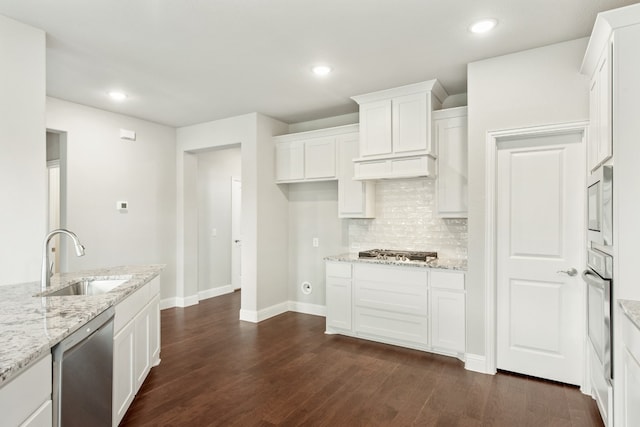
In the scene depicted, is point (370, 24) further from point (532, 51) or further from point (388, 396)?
point (388, 396)

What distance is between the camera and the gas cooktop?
390cm

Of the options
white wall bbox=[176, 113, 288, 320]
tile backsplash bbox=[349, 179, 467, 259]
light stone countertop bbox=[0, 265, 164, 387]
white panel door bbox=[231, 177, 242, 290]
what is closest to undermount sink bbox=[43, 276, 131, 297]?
light stone countertop bbox=[0, 265, 164, 387]

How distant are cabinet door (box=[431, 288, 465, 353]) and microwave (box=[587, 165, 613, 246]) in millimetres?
1233

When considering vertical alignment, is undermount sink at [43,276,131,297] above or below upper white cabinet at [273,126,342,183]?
below

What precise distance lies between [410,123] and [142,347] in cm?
324

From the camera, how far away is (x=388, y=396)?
9.16 feet

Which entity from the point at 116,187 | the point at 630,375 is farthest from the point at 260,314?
the point at 630,375

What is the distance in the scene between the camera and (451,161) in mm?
3771

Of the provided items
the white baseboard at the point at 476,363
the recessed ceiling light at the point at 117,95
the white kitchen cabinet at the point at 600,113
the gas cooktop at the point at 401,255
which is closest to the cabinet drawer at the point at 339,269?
the gas cooktop at the point at 401,255

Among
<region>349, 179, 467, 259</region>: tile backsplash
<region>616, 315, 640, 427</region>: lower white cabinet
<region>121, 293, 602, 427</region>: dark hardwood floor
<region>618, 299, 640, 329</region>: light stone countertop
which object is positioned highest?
<region>349, 179, 467, 259</region>: tile backsplash

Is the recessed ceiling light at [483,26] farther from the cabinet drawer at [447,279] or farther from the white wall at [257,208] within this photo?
the white wall at [257,208]

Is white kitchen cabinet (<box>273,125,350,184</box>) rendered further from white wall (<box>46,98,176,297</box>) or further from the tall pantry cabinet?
the tall pantry cabinet

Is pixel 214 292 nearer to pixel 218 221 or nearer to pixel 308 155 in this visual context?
pixel 218 221

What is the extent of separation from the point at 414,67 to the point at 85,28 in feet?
9.12
